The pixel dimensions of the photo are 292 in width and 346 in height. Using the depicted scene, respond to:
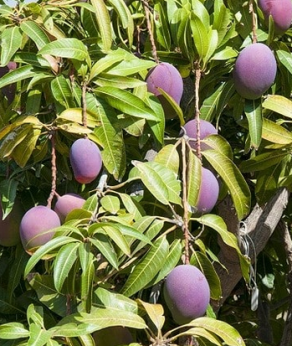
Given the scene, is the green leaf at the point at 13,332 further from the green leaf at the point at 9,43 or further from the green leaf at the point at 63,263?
the green leaf at the point at 9,43

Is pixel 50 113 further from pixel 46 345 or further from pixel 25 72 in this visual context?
pixel 46 345

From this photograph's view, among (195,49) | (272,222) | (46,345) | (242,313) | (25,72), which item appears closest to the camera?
(46,345)

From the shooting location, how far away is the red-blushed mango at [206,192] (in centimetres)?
114

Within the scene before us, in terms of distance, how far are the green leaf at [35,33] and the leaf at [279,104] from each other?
38cm

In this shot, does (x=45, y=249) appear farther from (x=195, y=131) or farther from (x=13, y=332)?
(x=195, y=131)

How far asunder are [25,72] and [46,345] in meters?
0.41

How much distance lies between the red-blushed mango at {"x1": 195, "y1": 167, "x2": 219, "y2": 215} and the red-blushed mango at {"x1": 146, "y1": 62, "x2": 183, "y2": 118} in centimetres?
15

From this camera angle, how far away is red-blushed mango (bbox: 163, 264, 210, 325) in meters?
1.04

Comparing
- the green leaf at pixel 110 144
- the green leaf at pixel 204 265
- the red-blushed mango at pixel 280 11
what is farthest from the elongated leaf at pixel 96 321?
the red-blushed mango at pixel 280 11

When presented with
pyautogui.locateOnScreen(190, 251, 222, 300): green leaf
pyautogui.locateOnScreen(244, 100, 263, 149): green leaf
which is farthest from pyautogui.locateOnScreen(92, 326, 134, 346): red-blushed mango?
pyautogui.locateOnScreen(244, 100, 263, 149): green leaf

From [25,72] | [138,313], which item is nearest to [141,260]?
[138,313]

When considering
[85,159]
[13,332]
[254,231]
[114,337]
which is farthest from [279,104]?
[13,332]

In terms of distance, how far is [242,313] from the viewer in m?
2.06

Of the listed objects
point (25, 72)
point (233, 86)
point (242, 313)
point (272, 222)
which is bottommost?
point (242, 313)
